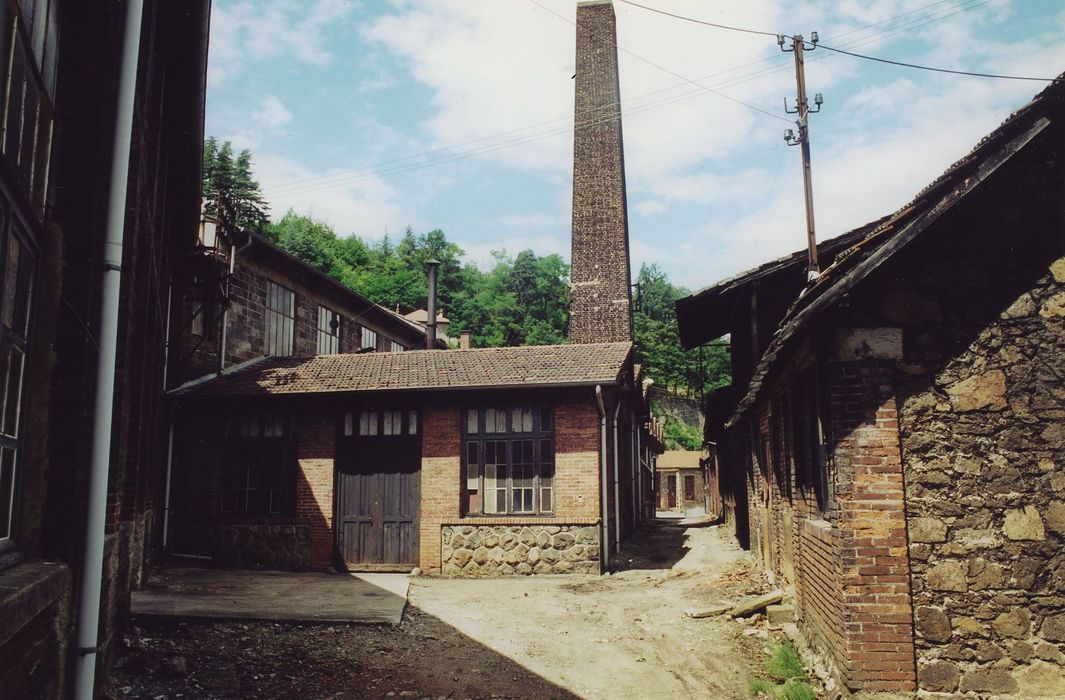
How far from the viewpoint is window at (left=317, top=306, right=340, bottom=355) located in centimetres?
2362

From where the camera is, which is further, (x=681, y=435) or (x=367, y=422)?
(x=681, y=435)

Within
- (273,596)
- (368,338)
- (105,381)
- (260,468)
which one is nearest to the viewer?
(105,381)

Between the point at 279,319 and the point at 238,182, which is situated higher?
the point at 238,182

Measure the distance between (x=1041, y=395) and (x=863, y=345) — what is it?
4.70 feet

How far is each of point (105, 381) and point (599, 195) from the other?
26.7 metres

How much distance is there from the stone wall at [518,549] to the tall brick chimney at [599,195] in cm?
1506

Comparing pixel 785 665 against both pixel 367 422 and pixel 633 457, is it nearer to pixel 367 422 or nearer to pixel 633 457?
pixel 367 422

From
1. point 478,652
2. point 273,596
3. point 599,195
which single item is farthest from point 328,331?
point 478,652

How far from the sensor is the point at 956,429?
636cm

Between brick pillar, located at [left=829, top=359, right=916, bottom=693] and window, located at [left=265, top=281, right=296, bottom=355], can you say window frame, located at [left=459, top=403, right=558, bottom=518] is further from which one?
brick pillar, located at [left=829, top=359, right=916, bottom=693]

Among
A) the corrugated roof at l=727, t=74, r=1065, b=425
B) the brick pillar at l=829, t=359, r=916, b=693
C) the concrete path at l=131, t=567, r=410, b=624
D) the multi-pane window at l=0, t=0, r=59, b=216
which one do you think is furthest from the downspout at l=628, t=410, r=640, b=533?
the multi-pane window at l=0, t=0, r=59, b=216

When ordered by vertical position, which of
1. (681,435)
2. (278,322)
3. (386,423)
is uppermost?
(278,322)

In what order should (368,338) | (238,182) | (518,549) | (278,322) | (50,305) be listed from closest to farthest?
(50,305), (518,549), (278,322), (368,338), (238,182)

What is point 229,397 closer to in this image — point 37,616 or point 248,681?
point 248,681
